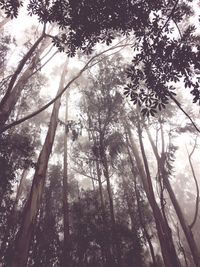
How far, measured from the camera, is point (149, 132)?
1303 centimetres

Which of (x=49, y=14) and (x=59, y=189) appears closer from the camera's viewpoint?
(x=49, y=14)

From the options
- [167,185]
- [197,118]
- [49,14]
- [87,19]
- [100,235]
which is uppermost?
[197,118]

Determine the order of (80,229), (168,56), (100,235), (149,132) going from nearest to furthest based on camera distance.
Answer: (168,56) < (100,235) < (80,229) < (149,132)

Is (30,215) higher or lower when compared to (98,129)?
lower

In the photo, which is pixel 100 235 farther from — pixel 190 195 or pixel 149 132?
pixel 190 195

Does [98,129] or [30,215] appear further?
[98,129]

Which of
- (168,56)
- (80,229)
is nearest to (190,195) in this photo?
(80,229)

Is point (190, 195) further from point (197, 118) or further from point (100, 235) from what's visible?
point (100, 235)

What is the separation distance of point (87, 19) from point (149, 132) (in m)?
9.87

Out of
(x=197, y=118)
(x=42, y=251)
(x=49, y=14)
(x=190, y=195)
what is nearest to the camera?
(x=49, y=14)

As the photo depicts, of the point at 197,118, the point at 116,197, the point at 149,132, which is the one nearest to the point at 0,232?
the point at 116,197

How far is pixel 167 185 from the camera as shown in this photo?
36.8 ft

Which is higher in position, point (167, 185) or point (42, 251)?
point (167, 185)

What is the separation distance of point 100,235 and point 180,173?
29.2m
